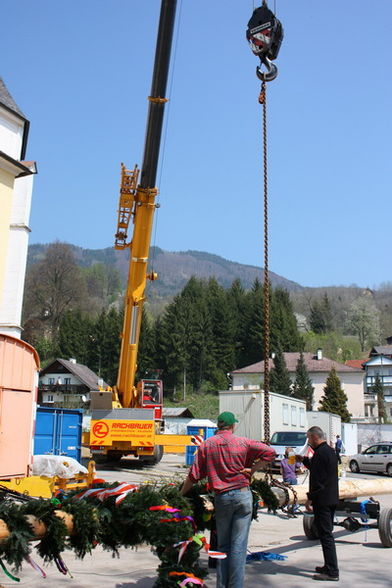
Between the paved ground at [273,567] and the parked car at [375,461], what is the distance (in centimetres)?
1794

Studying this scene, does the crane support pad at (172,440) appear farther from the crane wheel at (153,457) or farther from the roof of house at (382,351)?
the roof of house at (382,351)

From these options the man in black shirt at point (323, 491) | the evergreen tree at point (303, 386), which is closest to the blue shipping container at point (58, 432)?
the man in black shirt at point (323, 491)

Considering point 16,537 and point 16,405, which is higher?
point 16,405

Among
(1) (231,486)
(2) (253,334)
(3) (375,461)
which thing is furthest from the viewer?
(2) (253,334)

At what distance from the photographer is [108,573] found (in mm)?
6906

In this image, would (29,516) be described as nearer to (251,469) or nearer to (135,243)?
(251,469)

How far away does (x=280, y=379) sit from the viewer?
75812 millimetres

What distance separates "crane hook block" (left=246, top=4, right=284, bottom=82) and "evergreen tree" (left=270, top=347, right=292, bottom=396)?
222 feet

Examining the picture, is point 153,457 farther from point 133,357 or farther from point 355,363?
point 355,363

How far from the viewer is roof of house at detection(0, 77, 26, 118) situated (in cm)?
2257

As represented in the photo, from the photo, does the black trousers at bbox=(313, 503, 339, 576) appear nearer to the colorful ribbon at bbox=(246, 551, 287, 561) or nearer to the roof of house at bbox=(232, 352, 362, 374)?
the colorful ribbon at bbox=(246, 551, 287, 561)

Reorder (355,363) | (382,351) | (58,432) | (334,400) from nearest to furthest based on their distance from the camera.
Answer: (58,432) → (334,400) → (382,351) → (355,363)

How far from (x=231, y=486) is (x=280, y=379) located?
71848 mm

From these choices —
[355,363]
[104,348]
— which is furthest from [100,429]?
[355,363]
